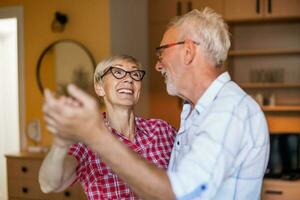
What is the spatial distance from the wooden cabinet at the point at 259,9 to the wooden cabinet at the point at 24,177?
200 centimetres

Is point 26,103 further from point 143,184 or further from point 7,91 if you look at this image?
point 143,184

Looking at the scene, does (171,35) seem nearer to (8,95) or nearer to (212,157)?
(212,157)

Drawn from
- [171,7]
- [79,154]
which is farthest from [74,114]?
[171,7]

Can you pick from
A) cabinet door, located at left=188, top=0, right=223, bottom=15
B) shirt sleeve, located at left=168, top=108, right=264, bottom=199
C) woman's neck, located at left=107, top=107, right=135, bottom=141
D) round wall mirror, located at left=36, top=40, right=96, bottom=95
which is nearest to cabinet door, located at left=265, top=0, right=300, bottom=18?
cabinet door, located at left=188, top=0, right=223, bottom=15

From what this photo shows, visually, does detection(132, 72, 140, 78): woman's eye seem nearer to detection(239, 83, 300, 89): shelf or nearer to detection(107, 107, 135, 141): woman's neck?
detection(107, 107, 135, 141): woman's neck

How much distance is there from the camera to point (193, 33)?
1.10 meters

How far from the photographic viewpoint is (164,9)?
4043mm

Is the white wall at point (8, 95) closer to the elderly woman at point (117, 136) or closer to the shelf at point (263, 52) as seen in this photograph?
the shelf at point (263, 52)

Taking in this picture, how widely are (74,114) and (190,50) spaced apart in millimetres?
439

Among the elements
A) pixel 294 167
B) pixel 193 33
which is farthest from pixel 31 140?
pixel 193 33

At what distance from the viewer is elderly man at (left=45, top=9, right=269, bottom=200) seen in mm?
793

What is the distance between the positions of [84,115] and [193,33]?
452 millimetres

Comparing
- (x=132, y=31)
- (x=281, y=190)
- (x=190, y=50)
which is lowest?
(x=281, y=190)

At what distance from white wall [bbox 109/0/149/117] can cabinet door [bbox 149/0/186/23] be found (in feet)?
0.22
